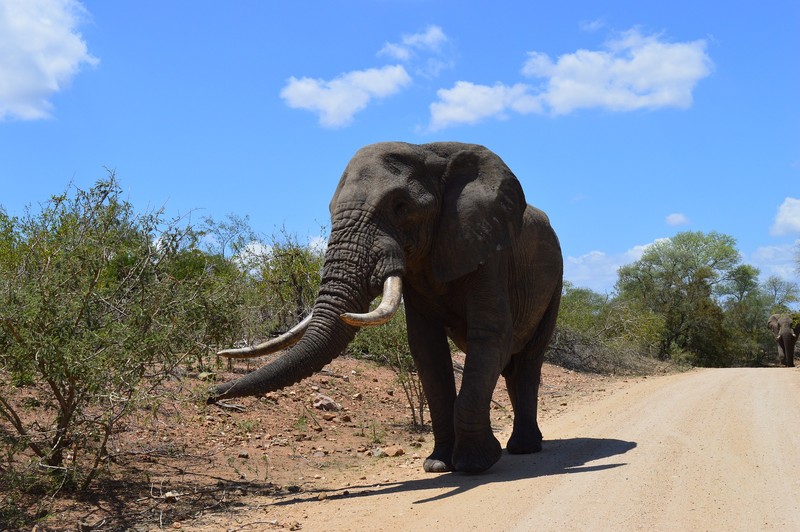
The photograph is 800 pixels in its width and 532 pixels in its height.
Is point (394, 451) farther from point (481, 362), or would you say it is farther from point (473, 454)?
point (481, 362)

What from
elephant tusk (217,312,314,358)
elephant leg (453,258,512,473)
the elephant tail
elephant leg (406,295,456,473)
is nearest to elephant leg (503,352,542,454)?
the elephant tail

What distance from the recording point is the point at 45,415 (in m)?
8.98

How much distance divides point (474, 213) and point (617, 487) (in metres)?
2.85

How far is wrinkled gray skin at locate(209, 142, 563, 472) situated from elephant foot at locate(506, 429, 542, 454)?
0.01m

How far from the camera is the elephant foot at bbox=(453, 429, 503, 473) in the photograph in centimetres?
790

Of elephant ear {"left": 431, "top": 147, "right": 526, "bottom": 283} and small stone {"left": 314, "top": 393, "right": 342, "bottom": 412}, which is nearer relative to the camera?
elephant ear {"left": 431, "top": 147, "right": 526, "bottom": 283}

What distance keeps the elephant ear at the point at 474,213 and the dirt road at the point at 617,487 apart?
6.79 feet

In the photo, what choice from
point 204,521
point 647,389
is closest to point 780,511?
point 204,521

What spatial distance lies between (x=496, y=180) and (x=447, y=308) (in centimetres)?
140

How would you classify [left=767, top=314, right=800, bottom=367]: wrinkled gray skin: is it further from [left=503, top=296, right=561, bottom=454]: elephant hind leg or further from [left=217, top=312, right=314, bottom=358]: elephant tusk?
[left=217, top=312, right=314, bottom=358]: elephant tusk

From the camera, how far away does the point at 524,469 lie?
26.7ft

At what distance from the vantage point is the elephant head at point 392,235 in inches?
276

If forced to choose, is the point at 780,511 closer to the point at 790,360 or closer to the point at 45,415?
the point at 45,415

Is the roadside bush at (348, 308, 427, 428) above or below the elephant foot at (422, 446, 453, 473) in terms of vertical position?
above
